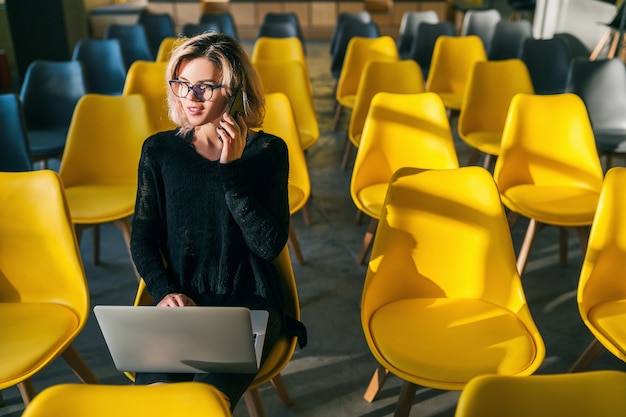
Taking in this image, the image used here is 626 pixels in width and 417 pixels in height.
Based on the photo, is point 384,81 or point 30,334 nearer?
point 30,334

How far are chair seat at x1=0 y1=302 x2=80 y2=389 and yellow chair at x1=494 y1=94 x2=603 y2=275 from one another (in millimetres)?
2088

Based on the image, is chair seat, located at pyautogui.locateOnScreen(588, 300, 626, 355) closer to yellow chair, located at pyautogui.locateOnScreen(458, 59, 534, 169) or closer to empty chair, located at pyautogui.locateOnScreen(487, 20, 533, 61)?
yellow chair, located at pyautogui.locateOnScreen(458, 59, 534, 169)

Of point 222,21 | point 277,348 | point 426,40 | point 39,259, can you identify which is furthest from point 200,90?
point 222,21

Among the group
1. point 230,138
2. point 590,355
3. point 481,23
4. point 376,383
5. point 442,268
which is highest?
point 230,138

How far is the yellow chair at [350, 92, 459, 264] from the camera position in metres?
2.98

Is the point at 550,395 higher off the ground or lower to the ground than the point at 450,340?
higher

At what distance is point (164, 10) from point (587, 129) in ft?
31.2

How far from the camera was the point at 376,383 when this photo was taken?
2.22 metres

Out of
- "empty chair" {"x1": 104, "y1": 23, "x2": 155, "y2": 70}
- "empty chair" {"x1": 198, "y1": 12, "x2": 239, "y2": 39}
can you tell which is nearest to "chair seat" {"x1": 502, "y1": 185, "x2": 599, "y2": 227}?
"empty chair" {"x1": 104, "y1": 23, "x2": 155, "y2": 70}

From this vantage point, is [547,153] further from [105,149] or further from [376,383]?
[105,149]

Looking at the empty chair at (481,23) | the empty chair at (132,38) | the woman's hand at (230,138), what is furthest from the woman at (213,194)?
the empty chair at (481,23)

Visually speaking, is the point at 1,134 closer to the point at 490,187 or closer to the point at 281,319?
the point at 281,319

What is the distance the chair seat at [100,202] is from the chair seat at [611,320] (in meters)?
2.02

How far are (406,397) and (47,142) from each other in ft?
9.58
